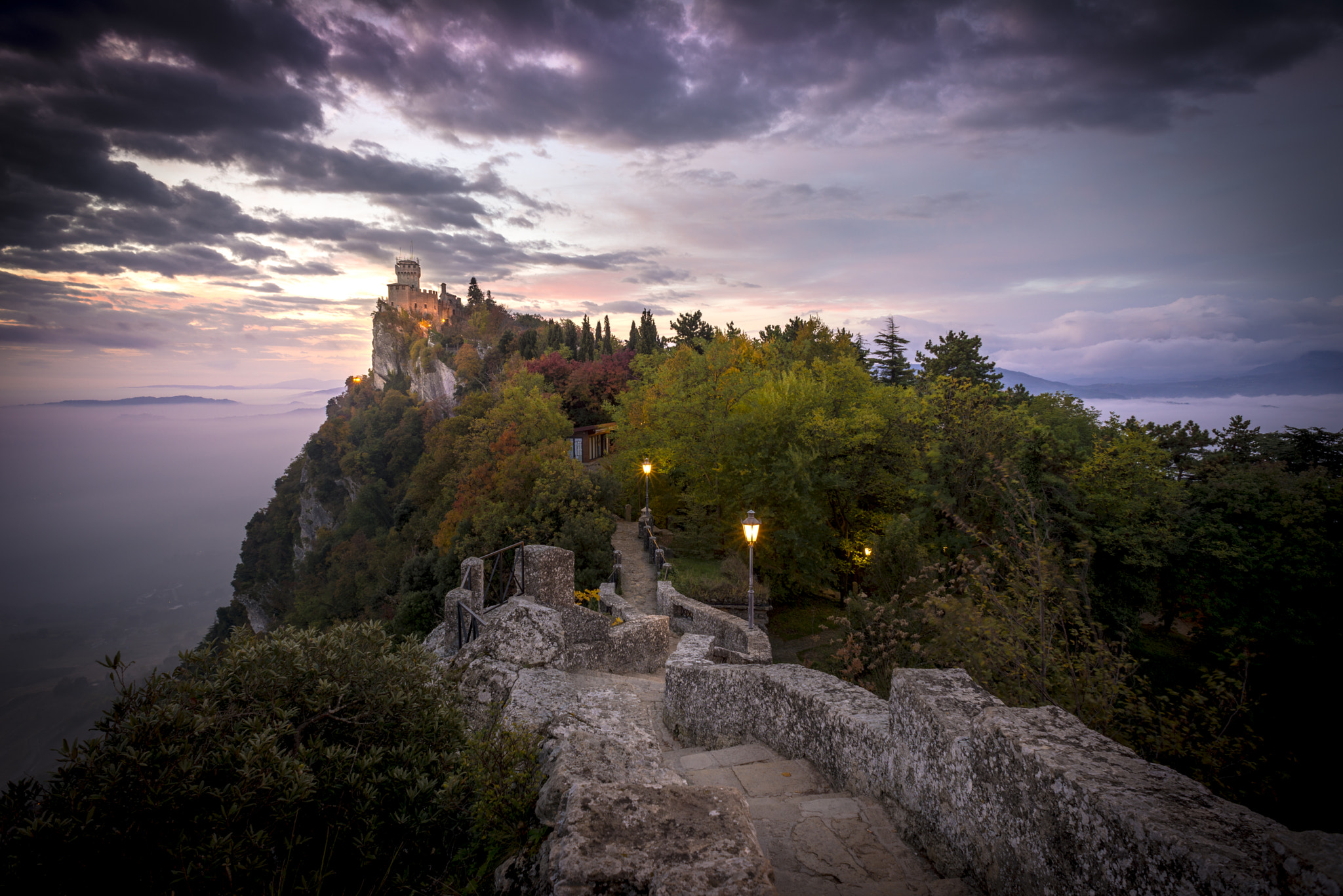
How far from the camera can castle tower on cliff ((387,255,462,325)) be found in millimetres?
104000

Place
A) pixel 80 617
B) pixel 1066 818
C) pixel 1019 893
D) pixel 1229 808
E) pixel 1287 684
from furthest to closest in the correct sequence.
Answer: pixel 80 617
pixel 1287 684
pixel 1019 893
pixel 1066 818
pixel 1229 808

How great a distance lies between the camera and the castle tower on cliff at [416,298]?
104 m

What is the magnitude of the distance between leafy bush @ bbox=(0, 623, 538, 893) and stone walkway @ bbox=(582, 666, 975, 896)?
144cm

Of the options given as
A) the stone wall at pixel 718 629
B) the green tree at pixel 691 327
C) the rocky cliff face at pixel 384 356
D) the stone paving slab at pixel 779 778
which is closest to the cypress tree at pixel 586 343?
the green tree at pixel 691 327

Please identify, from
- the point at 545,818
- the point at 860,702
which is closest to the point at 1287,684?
the point at 860,702

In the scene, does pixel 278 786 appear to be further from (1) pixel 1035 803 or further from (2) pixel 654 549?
(2) pixel 654 549

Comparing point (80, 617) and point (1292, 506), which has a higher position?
point (1292, 506)

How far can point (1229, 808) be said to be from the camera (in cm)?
239

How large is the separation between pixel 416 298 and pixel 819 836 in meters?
119

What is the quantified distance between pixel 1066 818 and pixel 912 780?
4.49 feet

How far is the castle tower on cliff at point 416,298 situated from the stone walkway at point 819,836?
355ft

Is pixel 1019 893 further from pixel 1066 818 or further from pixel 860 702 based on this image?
pixel 860 702

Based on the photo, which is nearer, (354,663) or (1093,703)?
(354,663)

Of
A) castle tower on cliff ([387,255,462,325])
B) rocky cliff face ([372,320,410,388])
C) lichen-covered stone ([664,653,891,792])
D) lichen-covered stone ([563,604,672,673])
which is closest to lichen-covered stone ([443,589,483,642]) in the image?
lichen-covered stone ([563,604,672,673])
